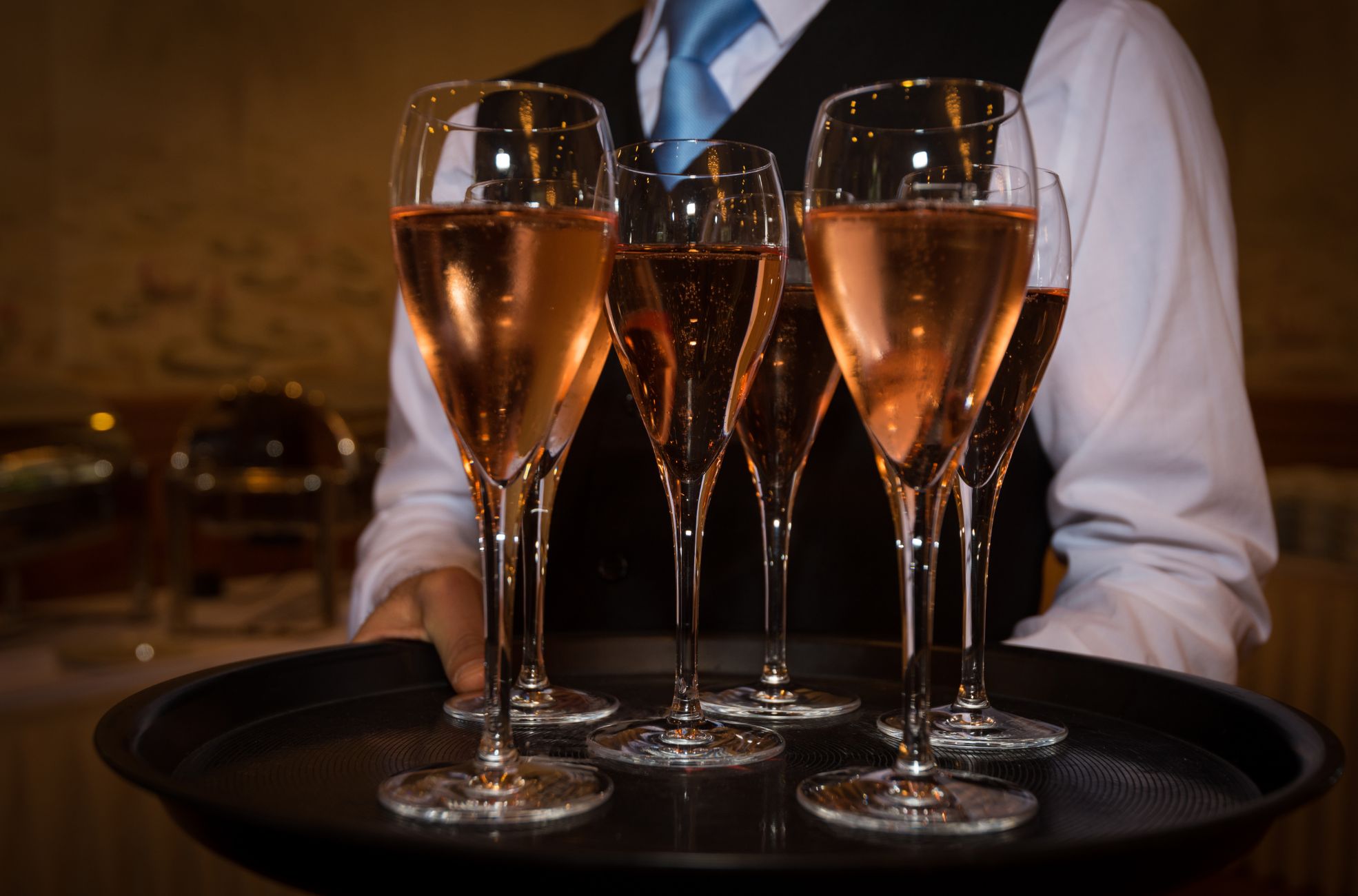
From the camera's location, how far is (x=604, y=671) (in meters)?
1.04

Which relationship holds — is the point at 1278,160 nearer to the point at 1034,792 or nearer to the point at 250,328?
the point at 250,328

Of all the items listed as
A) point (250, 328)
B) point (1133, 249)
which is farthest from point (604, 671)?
point (250, 328)

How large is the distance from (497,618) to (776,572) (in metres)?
0.31

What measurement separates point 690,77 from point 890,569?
0.57 meters

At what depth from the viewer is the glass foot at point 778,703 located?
0.87m

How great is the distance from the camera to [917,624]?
64 cm

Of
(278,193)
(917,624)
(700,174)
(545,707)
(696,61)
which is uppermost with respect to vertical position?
(278,193)

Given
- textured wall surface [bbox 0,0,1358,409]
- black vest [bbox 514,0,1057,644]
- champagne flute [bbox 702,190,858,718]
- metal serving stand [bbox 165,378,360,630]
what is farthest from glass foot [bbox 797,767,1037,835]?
textured wall surface [bbox 0,0,1358,409]

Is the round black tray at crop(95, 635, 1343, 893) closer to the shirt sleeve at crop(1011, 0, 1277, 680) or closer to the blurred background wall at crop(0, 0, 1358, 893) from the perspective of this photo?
the shirt sleeve at crop(1011, 0, 1277, 680)

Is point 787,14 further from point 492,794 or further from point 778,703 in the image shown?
point 492,794

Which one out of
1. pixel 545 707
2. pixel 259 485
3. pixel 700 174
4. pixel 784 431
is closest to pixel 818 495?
pixel 784 431

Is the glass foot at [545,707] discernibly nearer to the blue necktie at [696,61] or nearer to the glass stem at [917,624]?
the glass stem at [917,624]

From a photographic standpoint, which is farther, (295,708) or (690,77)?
(690,77)

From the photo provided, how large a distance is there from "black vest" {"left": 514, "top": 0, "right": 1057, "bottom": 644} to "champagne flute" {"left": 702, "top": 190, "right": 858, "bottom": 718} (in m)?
0.39
